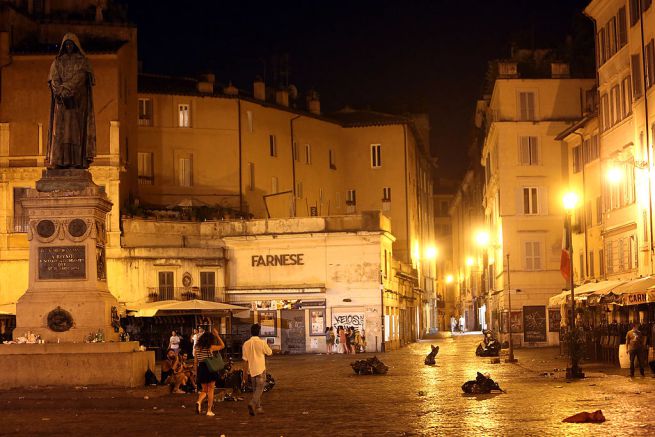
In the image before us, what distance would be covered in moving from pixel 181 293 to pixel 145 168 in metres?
11.5

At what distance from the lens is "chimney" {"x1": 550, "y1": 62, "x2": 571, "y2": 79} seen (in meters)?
61.3

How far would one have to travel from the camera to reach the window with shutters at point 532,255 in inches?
2377

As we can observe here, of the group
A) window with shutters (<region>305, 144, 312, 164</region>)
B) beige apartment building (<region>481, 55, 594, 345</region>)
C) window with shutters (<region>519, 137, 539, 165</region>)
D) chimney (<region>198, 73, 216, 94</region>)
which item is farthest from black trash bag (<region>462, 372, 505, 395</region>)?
window with shutters (<region>305, 144, 312, 164</region>)

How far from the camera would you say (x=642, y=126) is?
129 feet

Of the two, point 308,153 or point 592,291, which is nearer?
point 592,291

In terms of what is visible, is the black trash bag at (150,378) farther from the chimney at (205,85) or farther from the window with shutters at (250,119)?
the window with shutters at (250,119)

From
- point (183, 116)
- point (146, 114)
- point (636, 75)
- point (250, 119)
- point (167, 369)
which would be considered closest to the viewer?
point (167, 369)

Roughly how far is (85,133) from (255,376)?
667 centimetres

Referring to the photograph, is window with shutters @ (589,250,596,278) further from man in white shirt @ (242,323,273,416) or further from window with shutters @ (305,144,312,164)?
man in white shirt @ (242,323,273,416)

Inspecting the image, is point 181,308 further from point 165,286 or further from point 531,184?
point 531,184

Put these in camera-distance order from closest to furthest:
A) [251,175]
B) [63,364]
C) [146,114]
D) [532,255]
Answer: [63,364], [532,255], [146,114], [251,175]

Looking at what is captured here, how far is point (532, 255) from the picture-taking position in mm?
60594

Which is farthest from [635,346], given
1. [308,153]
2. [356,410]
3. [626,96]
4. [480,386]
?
[308,153]

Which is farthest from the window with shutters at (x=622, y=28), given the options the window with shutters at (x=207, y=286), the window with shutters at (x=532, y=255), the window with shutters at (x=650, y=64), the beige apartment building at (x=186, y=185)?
the window with shutters at (x=207, y=286)
